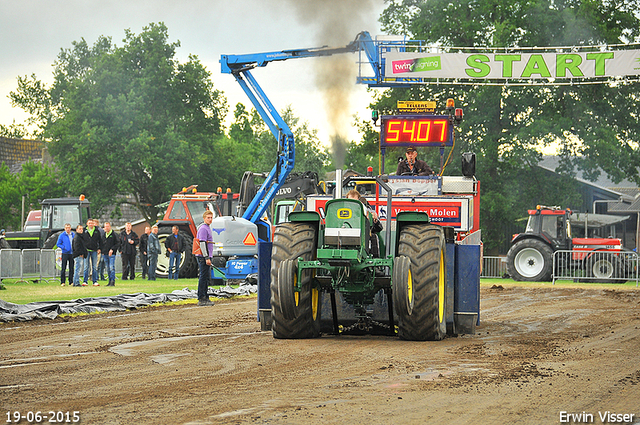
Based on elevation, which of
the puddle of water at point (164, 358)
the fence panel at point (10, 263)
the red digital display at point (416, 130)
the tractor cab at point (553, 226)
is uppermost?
the red digital display at point (416, 130)

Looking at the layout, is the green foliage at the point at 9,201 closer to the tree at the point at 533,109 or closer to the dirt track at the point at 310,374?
the tree at the point at 533,109

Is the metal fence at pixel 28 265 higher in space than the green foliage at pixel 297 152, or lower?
lower

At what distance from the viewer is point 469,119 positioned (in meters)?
37.9

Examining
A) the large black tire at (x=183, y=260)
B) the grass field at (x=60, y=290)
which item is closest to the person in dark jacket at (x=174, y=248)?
the large black tire at (x=183, y=260)

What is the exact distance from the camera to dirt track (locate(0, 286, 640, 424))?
5.89 meters

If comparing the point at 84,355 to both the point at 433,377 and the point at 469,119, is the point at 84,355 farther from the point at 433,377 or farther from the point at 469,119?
the point at 469,119

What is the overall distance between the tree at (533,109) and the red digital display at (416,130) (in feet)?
76.5

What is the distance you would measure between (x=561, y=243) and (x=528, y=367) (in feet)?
73.0

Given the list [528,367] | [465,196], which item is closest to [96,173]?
[465,196]

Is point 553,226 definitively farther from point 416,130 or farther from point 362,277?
point 362,277

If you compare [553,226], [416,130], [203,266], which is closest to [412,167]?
[416,130]

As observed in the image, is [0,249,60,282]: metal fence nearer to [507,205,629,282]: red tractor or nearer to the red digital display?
the red digital display

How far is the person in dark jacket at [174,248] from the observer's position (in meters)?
24.5

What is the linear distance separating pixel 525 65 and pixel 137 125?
2360cm
